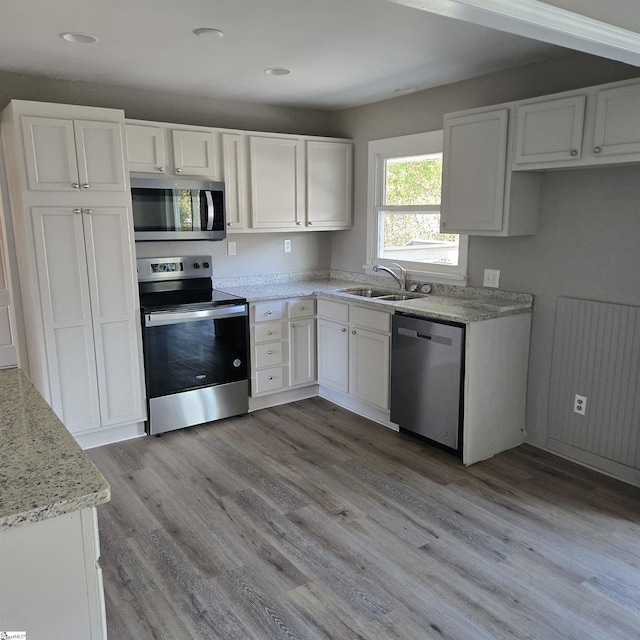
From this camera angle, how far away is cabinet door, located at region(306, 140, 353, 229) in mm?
4477

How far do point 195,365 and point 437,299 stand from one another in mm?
1761

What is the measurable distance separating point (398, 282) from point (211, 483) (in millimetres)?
2070

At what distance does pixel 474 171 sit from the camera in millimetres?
3342

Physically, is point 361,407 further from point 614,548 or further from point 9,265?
point 9,265

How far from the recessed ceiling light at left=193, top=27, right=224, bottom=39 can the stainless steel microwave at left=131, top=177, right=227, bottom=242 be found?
1.15m

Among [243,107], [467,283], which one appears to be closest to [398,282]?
[467,283]

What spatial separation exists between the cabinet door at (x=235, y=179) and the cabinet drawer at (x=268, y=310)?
64cm

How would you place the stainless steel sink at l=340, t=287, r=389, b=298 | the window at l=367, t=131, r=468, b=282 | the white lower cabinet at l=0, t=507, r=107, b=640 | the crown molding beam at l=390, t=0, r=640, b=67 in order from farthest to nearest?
the stainless steel sink at l=340, t=287, r=389, b=298 < the window at l=367, t=131, r=468, b=282 < the crown molding beam at l=390, t=0, r=640, b=67 < the white lower cabinet at l=0, t=507, r=107, b=640

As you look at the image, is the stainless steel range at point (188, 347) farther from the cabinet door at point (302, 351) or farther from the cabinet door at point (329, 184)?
the cabinet door at point (329, 184)

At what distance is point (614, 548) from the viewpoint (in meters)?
2.47

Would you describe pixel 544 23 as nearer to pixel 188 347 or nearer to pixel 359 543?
pixel 359 543

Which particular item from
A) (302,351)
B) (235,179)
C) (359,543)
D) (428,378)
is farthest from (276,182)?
(359,543)

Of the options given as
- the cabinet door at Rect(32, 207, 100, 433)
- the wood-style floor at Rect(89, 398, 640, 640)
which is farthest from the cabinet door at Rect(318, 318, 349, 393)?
the cabinet door at Rect(32, 207, 100, 433)

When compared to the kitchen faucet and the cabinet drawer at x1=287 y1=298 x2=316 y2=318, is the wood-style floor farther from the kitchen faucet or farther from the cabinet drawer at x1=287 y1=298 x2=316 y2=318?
the kitchen faucet
